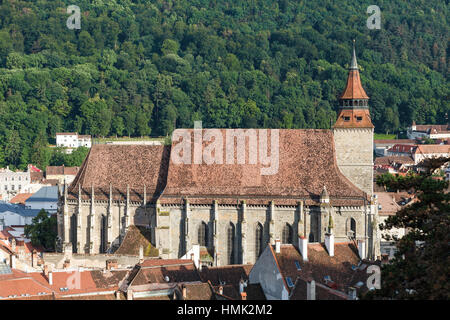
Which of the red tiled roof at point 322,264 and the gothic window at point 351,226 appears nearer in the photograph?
the red tiled roof at point 322,264

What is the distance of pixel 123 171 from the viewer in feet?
229

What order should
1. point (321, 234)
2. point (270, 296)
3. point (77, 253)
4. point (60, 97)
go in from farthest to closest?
point (60, 97), point (77, 253), point (321, 234), point (270, 296)

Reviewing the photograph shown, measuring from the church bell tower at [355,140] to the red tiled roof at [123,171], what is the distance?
12100 millimetres

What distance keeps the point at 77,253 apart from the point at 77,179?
645cm

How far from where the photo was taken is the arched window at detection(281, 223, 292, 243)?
64.3m

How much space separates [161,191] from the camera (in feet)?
222

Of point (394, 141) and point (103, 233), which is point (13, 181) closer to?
point (394, 141)

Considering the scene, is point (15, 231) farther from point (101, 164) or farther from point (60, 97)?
point (60, 97)

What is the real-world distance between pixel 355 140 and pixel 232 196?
947cm

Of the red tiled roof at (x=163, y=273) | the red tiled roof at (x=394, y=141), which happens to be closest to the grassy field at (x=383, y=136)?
the red tiled roof at (x=394, y=141)

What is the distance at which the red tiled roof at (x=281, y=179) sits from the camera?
6500 centimetres

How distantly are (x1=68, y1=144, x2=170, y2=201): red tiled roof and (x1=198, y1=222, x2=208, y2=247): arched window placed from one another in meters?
3.92

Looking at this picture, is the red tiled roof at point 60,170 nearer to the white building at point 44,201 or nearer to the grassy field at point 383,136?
the white building at point 44,201
